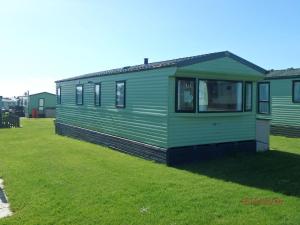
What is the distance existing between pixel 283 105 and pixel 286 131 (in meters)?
1.25

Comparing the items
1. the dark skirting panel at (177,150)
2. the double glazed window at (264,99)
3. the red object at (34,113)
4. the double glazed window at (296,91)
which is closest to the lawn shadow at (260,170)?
the dark skirting panel at (177,150)

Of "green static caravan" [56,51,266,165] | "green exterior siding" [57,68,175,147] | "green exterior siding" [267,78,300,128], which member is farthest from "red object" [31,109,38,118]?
"green exterior siding" [267,78,300,128]

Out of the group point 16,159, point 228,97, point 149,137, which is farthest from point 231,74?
point 16,159

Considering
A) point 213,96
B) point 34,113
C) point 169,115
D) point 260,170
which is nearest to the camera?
point 260,170

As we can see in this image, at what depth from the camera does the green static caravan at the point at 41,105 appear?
3975 centimetres

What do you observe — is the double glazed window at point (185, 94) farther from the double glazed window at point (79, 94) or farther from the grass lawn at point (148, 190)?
the double glazed window at point (79, 94)

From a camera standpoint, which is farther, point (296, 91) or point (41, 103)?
point (41, 103)

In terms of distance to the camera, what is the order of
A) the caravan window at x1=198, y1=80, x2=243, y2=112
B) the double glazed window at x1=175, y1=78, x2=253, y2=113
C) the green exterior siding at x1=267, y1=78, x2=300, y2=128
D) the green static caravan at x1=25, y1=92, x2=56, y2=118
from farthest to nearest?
1. the green static caravan at x1=25, y1=92, x2=56, y2=118
2. the green exterior siding at x1=267, y1=78, x2=300, y2=128
3. the caravan window at x1=198, y1=80, x2=243, y2=112
4. the double glazed window at x1=175, y1=78, x2=253, y2=113

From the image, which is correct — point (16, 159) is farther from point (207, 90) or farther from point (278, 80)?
point (278, 80)

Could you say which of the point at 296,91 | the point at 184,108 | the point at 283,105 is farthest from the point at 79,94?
the point at 296,91

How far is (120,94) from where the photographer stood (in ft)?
45.1

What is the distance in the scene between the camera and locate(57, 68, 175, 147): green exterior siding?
11.1 metres

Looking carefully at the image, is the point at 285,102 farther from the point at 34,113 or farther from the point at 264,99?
the point at 34,113

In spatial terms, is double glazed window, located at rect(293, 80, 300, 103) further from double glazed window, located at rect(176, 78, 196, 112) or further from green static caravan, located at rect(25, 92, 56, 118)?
green static caravan, located at rect(25, 92, 56, 118)
